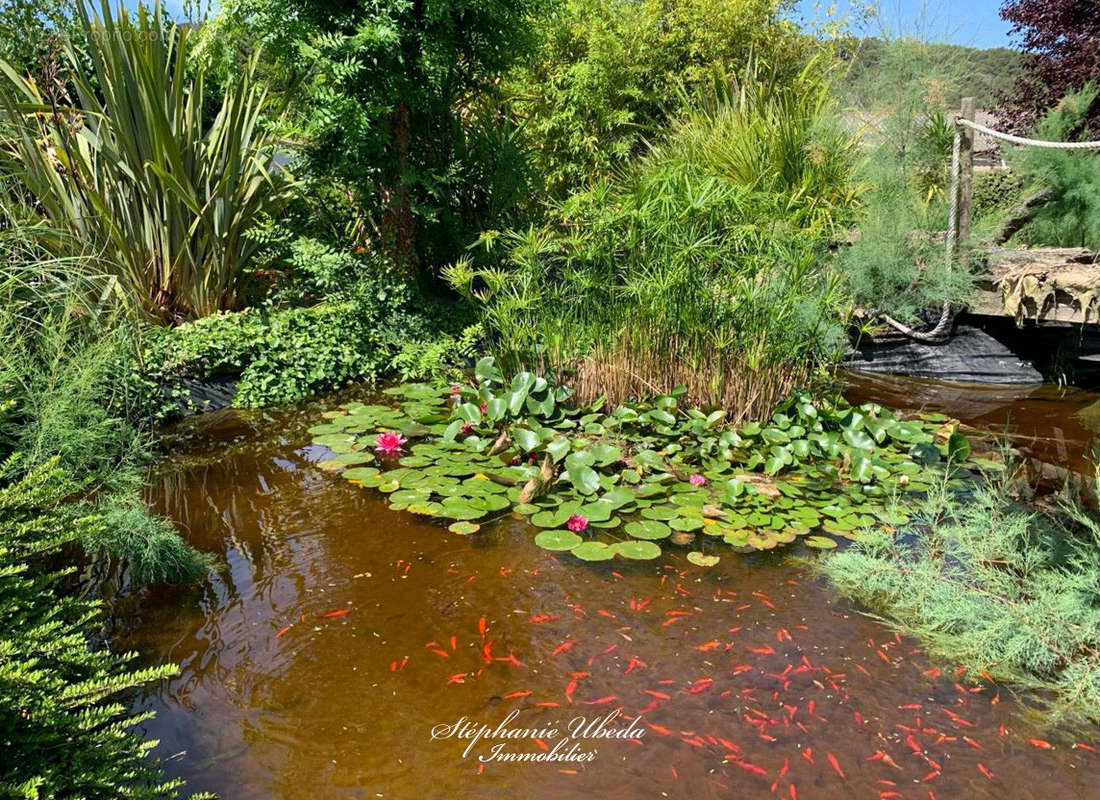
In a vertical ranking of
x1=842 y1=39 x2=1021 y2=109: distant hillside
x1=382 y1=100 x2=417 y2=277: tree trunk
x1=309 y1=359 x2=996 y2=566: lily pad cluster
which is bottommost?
x1=309 y1=359 x2=996 y2=566: lily pad cluster

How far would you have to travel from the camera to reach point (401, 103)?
599 centimetres

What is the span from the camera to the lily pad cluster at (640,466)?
337 cm

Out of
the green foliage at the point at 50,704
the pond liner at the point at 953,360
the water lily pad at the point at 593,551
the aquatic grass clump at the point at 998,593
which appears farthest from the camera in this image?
the pond liner at the point at 953,360

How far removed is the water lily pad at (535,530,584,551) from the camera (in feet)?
10.4

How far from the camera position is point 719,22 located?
9539 mm

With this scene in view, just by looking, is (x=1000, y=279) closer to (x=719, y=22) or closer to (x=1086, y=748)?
(x=1086, y=748)

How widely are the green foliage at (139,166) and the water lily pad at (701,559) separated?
390cm

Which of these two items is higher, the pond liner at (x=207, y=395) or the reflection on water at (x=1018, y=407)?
the pond liner at (x=207, y=395)

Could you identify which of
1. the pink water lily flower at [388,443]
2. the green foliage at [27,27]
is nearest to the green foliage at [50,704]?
the pink water lily flower at [388,443]

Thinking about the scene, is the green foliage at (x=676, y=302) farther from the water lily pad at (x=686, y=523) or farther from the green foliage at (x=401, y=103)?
the green foliage at (x=401, y=103)

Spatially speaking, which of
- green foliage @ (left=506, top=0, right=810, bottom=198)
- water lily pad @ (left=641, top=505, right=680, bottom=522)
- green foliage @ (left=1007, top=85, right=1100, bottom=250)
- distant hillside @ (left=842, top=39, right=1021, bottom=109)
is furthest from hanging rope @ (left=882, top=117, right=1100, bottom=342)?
green foliage @ (left=506, top=0, right=810, bottom=198)

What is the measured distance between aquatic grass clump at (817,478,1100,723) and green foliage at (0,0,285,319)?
4.54 m

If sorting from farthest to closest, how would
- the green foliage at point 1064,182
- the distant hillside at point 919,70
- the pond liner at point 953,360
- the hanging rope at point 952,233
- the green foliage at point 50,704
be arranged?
1. the distant hillside at point 919,70
2. the green foliage at point 1064,182
3. the pond liner at point 953,360
4. the hanging rope at point 952,233
5. the green foliage at point 50,704

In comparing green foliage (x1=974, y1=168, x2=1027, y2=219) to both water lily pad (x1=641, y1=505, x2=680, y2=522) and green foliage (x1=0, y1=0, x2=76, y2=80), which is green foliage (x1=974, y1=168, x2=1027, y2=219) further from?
green foliage (x1=0, y1=0, x2=76, y2=80)
